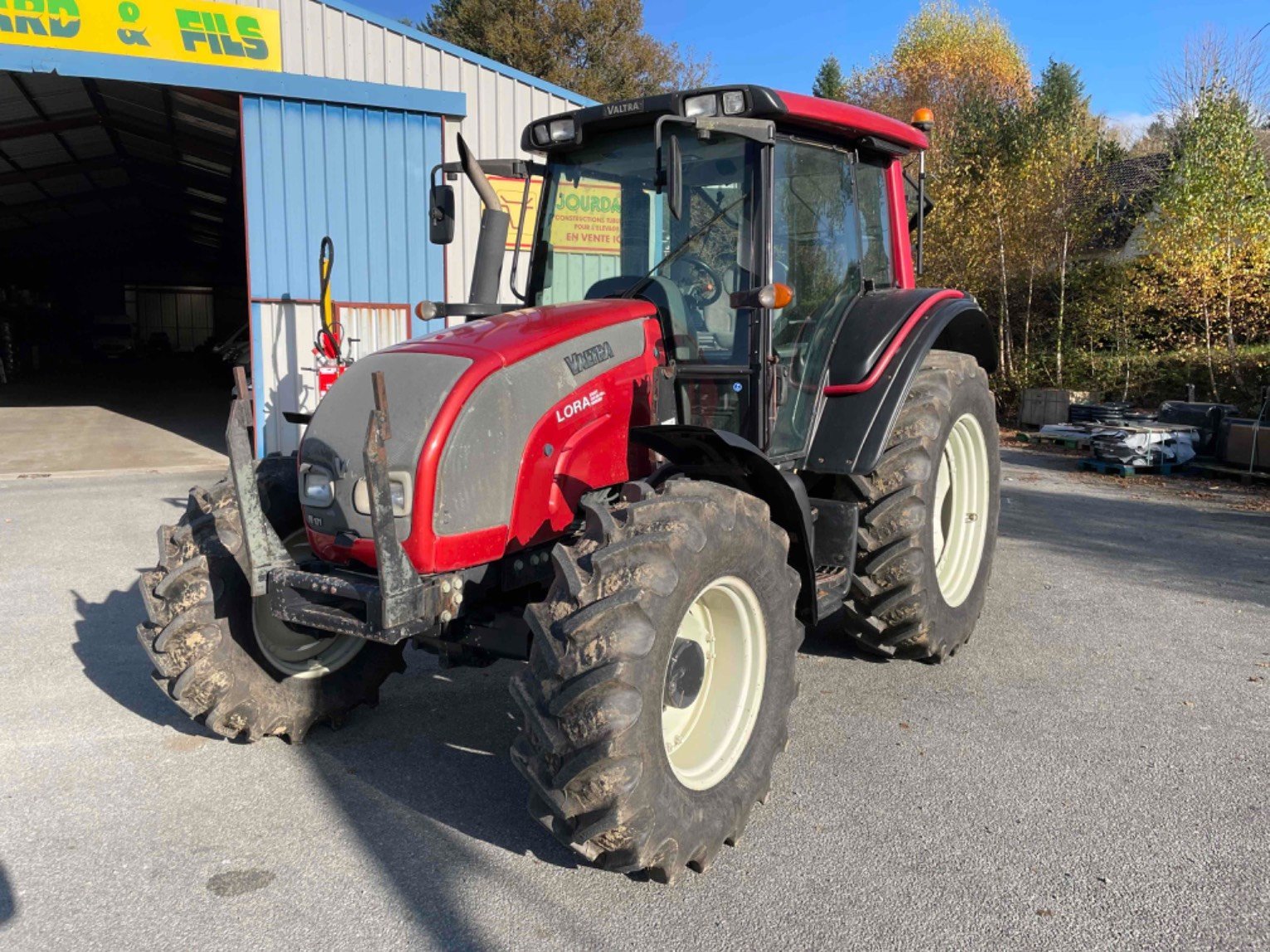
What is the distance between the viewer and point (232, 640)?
353 centimetres

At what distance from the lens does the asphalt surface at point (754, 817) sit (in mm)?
2725

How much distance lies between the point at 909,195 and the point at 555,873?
3884 mm

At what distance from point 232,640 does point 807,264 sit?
2.65 m

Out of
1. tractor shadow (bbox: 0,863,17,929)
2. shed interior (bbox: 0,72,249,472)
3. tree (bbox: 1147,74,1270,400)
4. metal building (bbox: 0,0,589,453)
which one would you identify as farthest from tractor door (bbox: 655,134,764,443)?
tree (bbox: 1147,74,1270,400)

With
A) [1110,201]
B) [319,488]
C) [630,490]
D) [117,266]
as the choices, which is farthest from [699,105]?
[117,266]

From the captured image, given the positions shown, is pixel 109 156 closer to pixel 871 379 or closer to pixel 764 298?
pixel 871 379

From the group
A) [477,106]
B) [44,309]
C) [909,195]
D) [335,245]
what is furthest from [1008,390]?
[44,309]

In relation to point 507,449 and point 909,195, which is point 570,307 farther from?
point 909,195

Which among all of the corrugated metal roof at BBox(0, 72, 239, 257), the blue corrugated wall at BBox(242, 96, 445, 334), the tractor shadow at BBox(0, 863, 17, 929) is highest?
the corrugated metal roof at BBox(0, 72, 239, 257)

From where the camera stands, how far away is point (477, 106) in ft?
36.0

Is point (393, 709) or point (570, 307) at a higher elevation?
point (570, 307)

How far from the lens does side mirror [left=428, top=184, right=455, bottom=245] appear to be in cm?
420

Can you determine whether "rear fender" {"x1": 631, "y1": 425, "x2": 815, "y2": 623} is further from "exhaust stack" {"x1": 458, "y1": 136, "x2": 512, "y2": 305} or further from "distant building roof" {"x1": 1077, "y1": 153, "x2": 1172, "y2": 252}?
"distant building roof" {"x1": 1077, "y1": 153, "x2": 1172, "y2": 252}

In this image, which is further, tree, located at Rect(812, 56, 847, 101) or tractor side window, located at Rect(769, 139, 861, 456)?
tree, located at Rect(812, 56, 847, 101)
